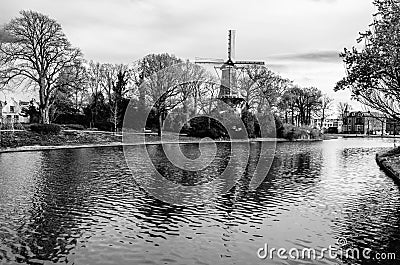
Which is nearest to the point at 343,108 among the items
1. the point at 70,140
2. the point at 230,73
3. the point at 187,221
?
the point at 230,73

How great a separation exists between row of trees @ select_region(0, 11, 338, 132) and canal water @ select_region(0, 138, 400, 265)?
2623 cm

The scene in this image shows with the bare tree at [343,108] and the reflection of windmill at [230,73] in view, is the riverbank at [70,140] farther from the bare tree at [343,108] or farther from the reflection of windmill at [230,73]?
the bare tree at [343,108]

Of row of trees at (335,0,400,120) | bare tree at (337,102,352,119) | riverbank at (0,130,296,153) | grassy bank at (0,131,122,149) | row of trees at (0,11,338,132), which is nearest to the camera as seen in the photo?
row of trees at (335,0,400,120)

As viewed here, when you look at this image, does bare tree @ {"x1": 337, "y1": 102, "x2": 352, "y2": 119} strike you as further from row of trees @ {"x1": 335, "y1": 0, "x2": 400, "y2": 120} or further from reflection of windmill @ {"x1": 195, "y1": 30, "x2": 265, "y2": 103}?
row of trees @ {"x1": 335, "y1": 0, "x2": 400, "y2": 120}

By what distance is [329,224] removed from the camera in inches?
443

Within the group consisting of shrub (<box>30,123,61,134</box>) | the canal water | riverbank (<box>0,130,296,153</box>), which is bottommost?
the canal water

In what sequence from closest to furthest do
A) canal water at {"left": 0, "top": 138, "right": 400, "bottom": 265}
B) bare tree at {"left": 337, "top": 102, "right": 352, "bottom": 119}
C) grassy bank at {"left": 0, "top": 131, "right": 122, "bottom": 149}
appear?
canal water at {"left": 0, "top": 138, "right": 400, "bottom": 265} → grassy bank at {"left": 0, "top": 131, "right": 122, "bottom": 149} → bare tree at {"left": 337, "top": 102, "right": 352, "bottom": 119}

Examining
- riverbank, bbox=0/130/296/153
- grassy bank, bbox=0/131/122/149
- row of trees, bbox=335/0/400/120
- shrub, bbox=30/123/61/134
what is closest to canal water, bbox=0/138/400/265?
row of trees, bbox=335/0/400/120

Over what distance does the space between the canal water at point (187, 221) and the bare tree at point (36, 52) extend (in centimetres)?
2542

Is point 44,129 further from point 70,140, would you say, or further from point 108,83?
point 108,83

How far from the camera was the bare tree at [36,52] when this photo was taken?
40156 mm

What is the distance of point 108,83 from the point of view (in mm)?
65938

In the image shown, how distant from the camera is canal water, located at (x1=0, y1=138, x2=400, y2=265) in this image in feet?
28.7

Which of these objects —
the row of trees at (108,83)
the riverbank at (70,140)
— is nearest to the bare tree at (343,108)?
the row of trees at (108,83)
